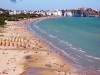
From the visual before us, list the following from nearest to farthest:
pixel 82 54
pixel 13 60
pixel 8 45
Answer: pixel 13 60 < pixel 82 54 < pixel 8 45

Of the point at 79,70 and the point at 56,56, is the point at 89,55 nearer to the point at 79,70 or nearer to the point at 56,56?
the point at 56,56

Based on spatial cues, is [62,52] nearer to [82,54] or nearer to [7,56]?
[82,54]

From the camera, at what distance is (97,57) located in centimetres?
2556

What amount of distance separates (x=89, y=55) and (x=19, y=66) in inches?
387

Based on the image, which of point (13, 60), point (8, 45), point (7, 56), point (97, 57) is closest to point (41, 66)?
point (13, 60)

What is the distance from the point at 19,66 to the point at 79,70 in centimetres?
518

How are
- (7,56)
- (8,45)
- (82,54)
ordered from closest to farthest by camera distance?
(7,56) < (82,54) < (8,45)

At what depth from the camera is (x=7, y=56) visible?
2362cm

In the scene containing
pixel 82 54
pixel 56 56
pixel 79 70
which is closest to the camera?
pixel 79 70

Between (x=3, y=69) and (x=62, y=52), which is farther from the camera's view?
(x=62, y=52)

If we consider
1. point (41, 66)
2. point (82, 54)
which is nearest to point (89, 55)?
point (82, 54)

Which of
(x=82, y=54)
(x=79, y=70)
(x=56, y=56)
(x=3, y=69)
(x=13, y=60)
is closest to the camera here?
(x=3, y=69)

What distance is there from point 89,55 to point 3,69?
11691mm

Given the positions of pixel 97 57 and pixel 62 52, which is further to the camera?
pixel 62 52
